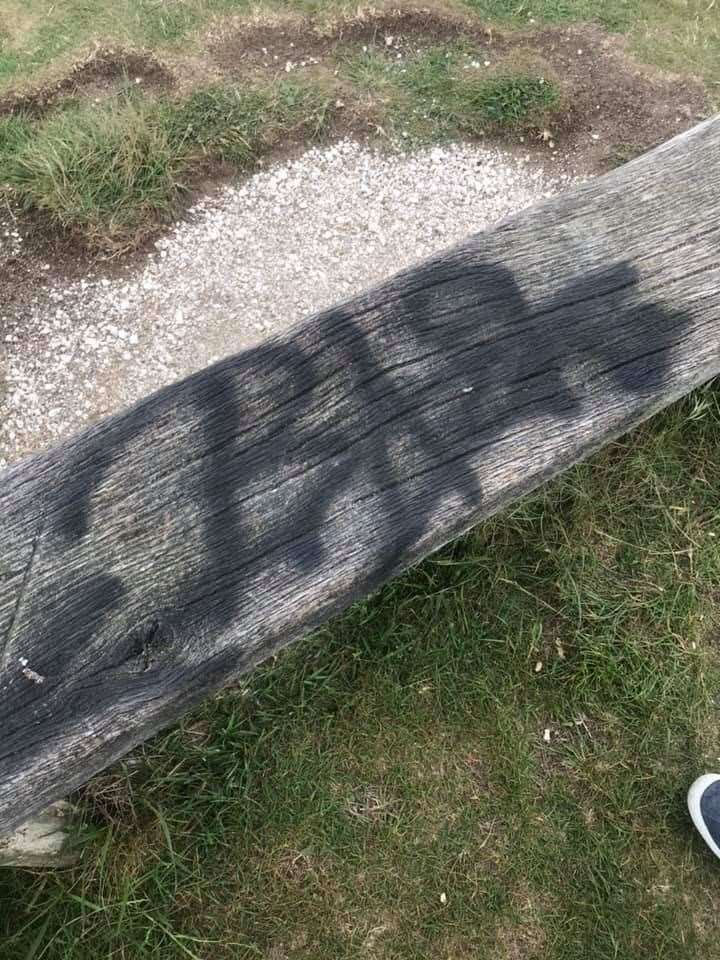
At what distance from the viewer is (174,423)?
Answer: 69.6 inches

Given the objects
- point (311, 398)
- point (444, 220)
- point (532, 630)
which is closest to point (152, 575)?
point (311, 398)

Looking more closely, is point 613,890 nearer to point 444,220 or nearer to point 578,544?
point 578,544

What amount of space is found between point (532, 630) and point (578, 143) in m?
2.92

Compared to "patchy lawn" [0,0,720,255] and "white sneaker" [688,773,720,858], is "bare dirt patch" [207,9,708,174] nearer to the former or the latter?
"patchy lawn" [0,0,720,255]

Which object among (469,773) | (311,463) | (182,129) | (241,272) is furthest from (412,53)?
(469,773)

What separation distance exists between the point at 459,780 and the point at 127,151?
3410 millimetres

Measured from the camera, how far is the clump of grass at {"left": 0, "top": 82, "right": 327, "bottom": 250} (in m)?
3.92

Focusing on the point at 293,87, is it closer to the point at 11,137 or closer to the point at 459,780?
the point at 11,137

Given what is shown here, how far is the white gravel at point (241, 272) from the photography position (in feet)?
12.4

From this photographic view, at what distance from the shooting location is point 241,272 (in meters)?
4.00

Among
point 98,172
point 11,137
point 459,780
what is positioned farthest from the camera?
point 11,137

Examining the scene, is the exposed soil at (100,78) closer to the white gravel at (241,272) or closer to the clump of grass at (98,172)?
the clump of grass at (98,172)

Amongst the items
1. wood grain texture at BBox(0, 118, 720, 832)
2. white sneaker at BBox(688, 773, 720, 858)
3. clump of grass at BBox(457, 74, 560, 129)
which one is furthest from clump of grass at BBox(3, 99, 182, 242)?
white sneaker at BBox(688, 773, 720, 858)

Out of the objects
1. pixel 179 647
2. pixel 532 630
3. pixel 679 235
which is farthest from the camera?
pixel 532 630
